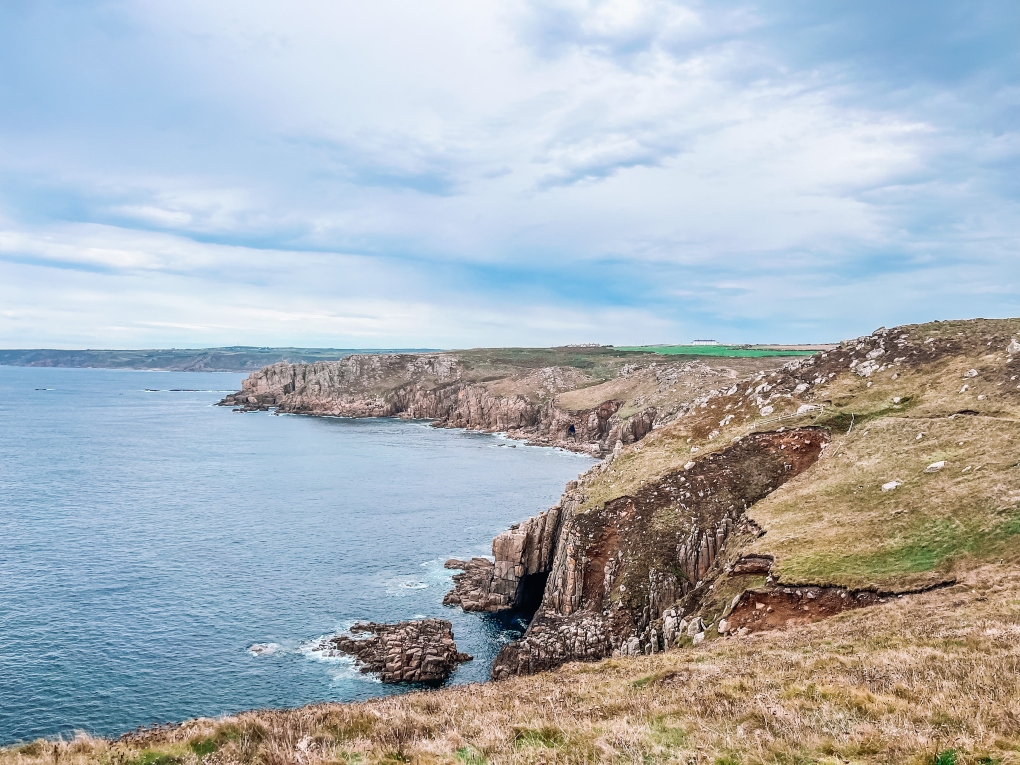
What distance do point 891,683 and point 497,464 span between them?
12185cm

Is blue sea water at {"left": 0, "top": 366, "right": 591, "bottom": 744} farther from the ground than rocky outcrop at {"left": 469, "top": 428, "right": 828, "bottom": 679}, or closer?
closer

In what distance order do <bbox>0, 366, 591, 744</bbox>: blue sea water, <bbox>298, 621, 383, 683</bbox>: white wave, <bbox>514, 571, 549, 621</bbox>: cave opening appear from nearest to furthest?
<bbox>0, 366, 591, 744</bbox>: blue sea water, <bbox>298, 621, 383, 683</bbox>: white wave, <bbox>514, 571, 549, 621</bbox>: cave opening

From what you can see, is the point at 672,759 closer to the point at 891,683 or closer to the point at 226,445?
the point at 891,683

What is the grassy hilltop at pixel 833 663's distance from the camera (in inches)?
501

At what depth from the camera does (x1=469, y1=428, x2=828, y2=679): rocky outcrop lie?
141 feet

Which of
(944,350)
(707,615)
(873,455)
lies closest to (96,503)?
(707,615)

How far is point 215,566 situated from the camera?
68.2 meters

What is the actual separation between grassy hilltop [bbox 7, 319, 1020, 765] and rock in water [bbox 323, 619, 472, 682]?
57.2ft

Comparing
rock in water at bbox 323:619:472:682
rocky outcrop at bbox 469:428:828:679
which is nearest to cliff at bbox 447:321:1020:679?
rocky outcrop at bbox 469:428:828:679

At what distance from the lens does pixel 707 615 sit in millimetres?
35906

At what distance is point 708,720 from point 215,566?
65929 millimetres

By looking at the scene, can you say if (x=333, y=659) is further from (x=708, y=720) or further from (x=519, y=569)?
(x=708, y=720)

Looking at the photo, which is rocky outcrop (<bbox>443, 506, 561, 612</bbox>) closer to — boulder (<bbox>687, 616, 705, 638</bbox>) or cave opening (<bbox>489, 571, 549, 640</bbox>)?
cave opening (<bbox>489, 571, 549, 640</bbox>)

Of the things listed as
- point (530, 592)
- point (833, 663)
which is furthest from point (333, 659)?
point (833, 663)
